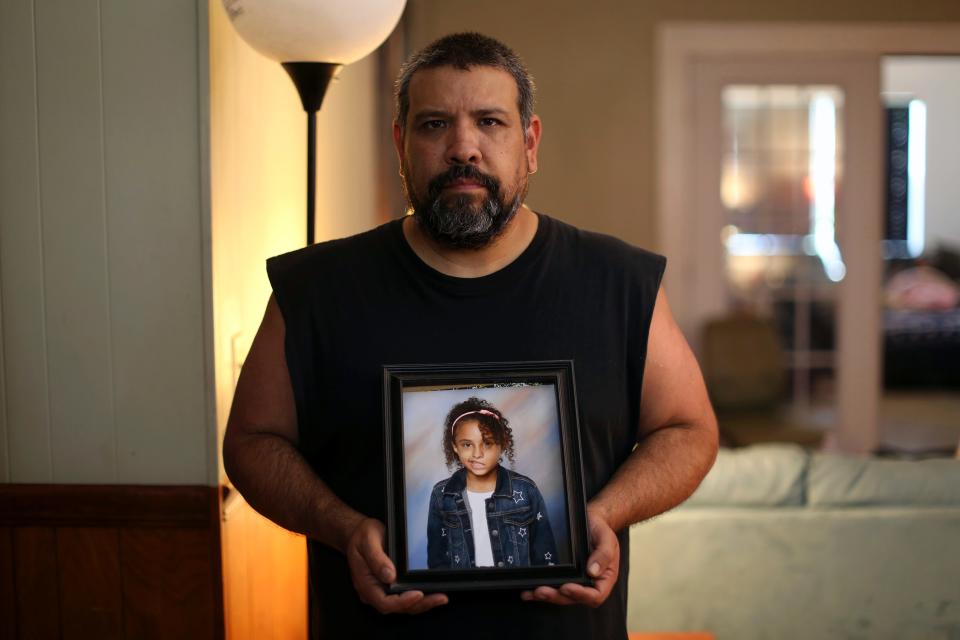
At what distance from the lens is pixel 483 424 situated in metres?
1.25

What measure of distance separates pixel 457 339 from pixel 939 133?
10055mm

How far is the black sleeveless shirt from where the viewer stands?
52.9 inches

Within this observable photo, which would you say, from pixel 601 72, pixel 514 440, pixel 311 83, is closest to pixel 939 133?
pixel 601 72

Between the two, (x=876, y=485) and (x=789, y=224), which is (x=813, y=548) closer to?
(x=876, y=485)

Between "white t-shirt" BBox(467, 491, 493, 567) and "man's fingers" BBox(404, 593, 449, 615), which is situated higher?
"white t-shirt" BBox(467, 491, 493, 567)

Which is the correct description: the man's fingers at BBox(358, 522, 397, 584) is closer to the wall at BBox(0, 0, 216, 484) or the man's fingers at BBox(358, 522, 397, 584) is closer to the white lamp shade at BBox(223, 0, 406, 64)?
the wall at BBox(0, 0, 216, 484)

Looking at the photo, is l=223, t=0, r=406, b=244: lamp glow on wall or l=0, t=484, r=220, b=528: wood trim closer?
l=223, t=0, r=406, b=244: lamp glow on wall

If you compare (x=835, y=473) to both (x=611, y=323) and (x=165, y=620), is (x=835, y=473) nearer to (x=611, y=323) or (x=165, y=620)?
(x=611, y=323)

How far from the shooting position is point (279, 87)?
250cm

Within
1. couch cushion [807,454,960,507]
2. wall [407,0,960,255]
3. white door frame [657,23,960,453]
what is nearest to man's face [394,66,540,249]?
couch cushion [807,454,960,507]

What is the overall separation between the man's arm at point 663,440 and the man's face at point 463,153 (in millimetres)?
279

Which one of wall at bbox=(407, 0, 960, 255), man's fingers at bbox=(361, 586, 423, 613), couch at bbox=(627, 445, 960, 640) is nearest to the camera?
man's fingers at bbox=(361, 586, 423, 613)

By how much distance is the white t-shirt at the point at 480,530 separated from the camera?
1.19 metres

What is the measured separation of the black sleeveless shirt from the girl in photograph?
0.13m
